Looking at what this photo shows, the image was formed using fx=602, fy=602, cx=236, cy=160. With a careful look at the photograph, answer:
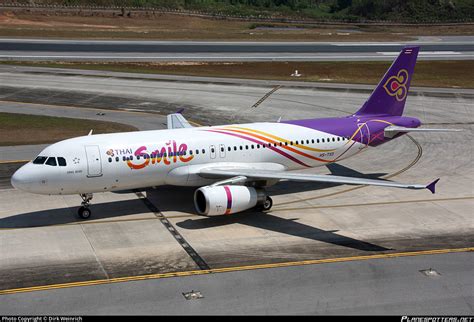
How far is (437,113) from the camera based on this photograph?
2485 inches

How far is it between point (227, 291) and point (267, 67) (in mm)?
69544

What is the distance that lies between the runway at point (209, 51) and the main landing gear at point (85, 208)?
64.4 meters

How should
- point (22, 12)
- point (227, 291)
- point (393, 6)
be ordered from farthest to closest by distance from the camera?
point (393, 6), point (22, 12), point (227, 291)

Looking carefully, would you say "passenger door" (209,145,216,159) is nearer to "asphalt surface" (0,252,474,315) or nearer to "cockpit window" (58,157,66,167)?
"cockpit window" (58,157,66,167)

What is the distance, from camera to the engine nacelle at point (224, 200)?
32.1 metres

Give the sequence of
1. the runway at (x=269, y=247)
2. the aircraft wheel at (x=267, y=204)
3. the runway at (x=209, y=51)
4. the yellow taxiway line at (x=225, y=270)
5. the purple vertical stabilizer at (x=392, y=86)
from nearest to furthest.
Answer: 1. the runway at (x=269, y=247)
2. the yellow taxiway line at (x=225, y=270)
3. the aircraft wheel at (x=267, y=204)
4. the purple vertical stabilizer at (x=392, y=86)
5. the runway at (x=209, y=51)

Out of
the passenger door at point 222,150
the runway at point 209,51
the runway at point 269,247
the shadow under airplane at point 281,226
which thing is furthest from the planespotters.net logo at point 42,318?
the runway at point 209,51

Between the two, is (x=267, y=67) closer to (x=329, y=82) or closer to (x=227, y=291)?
(x=329, y=82)

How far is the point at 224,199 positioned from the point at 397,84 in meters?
16.9

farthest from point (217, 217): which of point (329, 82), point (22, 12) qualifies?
point (22, 12)

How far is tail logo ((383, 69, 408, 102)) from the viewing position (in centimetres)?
4172

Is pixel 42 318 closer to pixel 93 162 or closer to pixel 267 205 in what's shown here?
pixel 93 162

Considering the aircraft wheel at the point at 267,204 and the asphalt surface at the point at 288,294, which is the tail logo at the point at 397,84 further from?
the asphalt surface at the point at 288,294

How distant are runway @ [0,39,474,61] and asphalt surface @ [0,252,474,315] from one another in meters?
73.5
